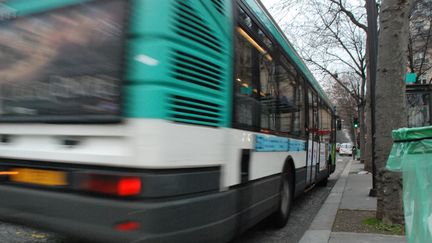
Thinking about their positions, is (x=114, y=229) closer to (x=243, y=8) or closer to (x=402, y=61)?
(x=243, y=8)

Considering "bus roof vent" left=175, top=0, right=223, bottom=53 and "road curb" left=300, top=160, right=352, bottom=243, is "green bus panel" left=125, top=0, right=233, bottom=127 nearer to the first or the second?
"bus roof vent" left=175, top=0, right=223, bottom=53

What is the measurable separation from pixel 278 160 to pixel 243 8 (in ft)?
7.56

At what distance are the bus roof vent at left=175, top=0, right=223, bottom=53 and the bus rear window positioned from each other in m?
0.45

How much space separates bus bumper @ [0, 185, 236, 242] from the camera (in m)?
2.92

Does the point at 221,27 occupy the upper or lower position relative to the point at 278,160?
upper

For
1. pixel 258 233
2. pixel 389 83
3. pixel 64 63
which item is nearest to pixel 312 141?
pixel 389 83

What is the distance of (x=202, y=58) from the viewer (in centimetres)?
348

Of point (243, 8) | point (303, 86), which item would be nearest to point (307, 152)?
point (303, 86)

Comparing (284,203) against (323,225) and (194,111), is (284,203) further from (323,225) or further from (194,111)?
(194,111)

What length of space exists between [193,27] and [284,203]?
3992 millimetres

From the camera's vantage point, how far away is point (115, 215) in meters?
2.93

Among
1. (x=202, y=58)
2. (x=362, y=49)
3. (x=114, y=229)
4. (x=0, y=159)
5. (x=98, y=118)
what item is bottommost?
(x=114, y=229)

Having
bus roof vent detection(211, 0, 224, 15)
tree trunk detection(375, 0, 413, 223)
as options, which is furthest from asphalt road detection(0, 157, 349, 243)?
bus roof vent detection(211, 0, 224, 15)

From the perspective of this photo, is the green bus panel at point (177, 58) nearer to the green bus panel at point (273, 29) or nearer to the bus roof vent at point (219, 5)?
the bus roof vent at point (219, 5)
